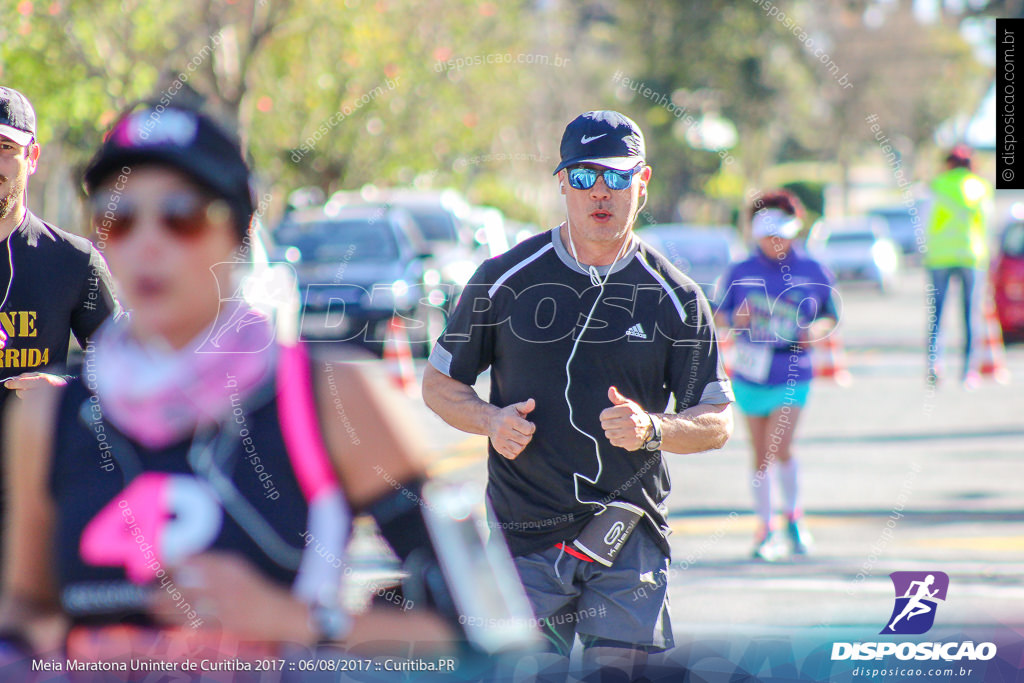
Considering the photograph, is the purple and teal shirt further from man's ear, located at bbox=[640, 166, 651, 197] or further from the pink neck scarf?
the pink neck scarf

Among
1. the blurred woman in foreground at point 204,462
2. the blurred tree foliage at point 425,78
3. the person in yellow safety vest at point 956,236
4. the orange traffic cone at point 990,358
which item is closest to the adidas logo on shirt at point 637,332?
the blurred tree foliage at point 425,78

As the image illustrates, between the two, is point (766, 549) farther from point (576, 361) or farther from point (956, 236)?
point (956, 236)

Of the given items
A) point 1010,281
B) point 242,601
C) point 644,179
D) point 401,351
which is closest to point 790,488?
point 644,179

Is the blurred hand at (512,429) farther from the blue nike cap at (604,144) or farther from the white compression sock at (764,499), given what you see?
the white compression sock at (764,499)

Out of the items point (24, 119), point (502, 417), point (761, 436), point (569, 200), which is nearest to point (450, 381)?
point (502, 417)

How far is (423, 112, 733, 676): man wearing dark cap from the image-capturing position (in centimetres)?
394

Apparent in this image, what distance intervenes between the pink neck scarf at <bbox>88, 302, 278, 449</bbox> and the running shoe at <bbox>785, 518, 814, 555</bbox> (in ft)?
19.1

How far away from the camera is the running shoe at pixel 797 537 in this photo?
24.9 feet

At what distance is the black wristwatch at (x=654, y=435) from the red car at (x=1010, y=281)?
16.3m

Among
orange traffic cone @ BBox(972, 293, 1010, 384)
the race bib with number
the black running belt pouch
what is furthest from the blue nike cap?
orange traffic cone @ BBox(972, 293, 1010, 384)

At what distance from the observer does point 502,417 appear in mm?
3863

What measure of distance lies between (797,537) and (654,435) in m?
4.13

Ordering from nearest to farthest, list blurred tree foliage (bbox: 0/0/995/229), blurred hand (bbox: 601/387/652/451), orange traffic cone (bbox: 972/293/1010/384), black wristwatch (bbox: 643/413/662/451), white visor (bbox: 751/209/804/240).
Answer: blurred hand (bbox: 601/387/652/451)
black wristwatch (bbox: 643/413/662/451)
white visor (bbox: 751/209/804/240)
orange traffic cone (bbox: 972/293/1010/384)
blurred tree foliage (bbox: 0/0/995/229)

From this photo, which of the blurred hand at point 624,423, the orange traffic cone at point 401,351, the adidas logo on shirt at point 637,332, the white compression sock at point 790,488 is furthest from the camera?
the orange traffic cone at point 401,351
